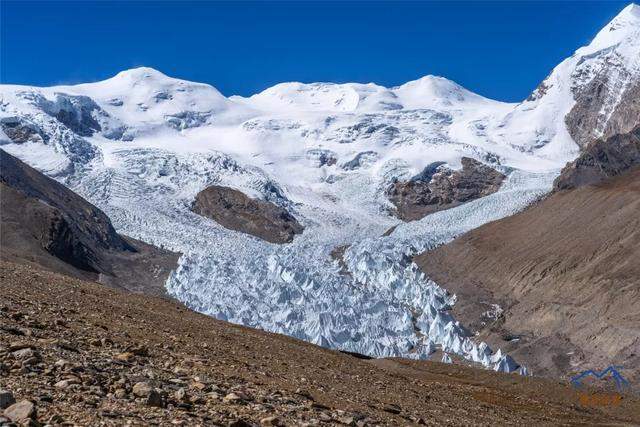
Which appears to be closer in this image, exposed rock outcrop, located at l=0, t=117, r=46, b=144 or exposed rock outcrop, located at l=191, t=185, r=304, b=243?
exposed rock outcrop, located at l=191, t=185, r=304, b=243

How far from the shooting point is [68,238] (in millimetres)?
61312

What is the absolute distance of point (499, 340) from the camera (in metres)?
48.7

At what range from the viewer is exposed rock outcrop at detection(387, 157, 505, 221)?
126938mm

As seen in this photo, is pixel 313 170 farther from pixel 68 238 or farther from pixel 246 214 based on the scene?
pixel 68 238

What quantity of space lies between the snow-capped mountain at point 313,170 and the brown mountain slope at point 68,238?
3.59 m

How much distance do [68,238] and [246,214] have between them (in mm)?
50119

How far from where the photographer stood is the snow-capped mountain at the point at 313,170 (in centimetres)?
5497

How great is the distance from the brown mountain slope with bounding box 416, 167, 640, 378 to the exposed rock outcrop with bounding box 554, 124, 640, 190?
20.4 m

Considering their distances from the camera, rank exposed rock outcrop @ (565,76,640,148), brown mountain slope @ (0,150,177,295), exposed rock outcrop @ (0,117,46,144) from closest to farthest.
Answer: brown mountain slope @ (0,150,177,295) → exposed rock outcrop @ (0,117,46,144) → exposed rock outcrop @ (565,76,640,148)

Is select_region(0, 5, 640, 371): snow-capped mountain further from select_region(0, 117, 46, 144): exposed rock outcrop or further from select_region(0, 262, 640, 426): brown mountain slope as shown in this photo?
select_region(0, 262, 640, 426): brown mountain slope

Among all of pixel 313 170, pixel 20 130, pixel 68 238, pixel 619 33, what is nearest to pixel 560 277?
pixel 68 238

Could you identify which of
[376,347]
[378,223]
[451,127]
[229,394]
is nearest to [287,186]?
[378,223]

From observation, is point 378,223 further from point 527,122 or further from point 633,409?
point 633,409

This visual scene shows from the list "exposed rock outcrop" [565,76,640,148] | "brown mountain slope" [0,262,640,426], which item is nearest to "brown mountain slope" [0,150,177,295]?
"brown mountain slope" [0,262,640,426]
